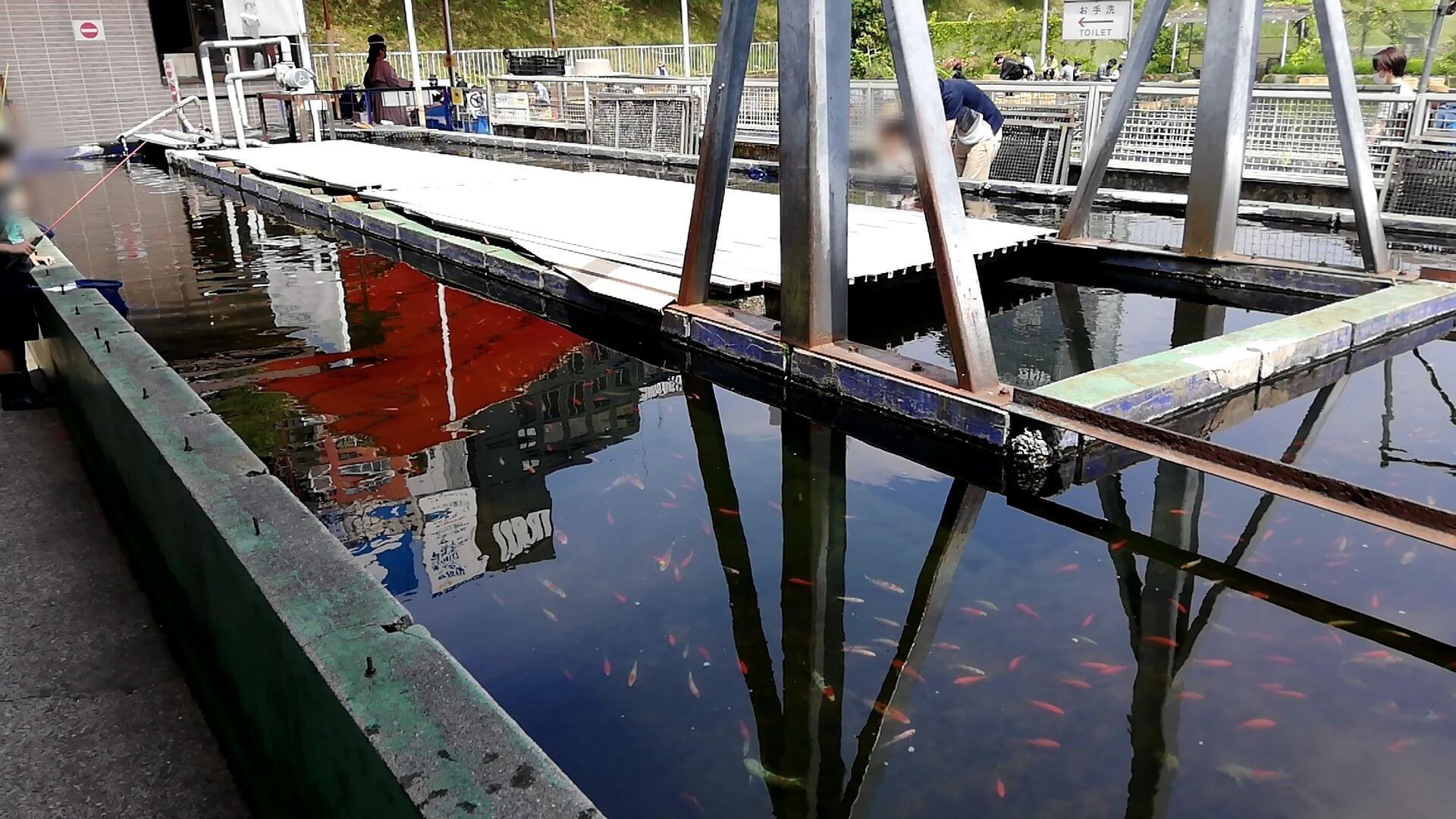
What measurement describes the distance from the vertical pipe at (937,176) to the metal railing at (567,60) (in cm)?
2055

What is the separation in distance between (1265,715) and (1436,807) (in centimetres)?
45

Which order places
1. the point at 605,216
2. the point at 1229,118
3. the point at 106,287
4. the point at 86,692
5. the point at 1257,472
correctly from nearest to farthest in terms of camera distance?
the point at 86,692, the point at 1257,472, the point at 106,287, the point at 1229,118, the point at 605,216

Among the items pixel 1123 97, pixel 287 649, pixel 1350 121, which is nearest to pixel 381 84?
pixel 1123 97

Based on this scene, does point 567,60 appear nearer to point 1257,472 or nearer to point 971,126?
point 971,126

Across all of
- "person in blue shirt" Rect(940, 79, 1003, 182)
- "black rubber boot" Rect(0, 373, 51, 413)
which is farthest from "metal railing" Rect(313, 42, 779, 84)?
"black rubber boot" Rect(0, 373, 51, 413)

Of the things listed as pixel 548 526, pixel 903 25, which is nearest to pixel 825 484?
pixel 548 526

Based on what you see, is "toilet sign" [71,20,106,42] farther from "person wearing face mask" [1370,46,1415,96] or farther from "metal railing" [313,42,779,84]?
"person wearing face mask" [1370,46,1415,96]

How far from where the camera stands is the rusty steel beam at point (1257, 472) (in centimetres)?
349

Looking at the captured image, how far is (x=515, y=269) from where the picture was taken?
8.16 meters

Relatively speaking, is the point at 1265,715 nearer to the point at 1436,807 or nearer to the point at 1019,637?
the point at 1436,807

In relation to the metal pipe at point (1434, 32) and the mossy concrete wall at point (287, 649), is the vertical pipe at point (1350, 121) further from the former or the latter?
the mossy concrete wall at point (287, 649)

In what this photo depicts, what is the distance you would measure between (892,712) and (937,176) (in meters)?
2.59

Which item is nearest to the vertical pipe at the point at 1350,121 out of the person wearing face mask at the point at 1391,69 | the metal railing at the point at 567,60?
the person wearing face mask at the point at 1391,69

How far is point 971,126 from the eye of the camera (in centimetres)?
1091
